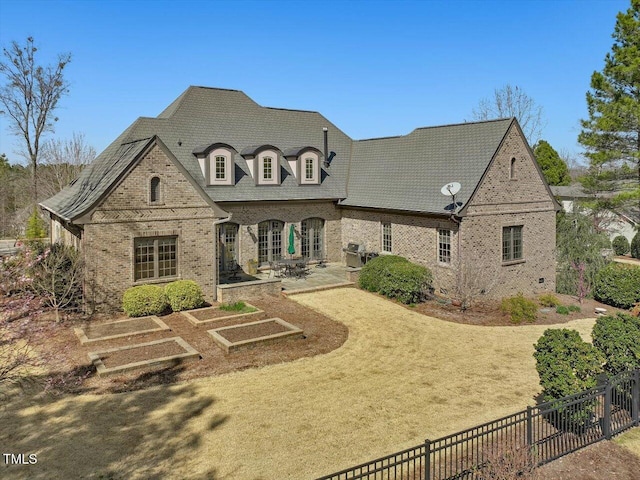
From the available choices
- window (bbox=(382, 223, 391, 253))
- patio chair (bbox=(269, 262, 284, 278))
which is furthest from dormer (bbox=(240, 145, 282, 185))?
window (bbox=(382, 223, 391, 253))

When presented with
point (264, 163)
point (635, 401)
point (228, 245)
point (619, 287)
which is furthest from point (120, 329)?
point (619, 287)

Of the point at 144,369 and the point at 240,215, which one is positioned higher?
the point at 240,215

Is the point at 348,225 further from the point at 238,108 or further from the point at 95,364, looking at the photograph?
the point at 95,364

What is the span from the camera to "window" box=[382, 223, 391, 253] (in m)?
24.5

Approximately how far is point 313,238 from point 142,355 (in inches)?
592

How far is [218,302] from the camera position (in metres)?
19.6

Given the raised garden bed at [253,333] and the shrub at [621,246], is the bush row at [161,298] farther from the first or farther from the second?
the shrub at [621,246]

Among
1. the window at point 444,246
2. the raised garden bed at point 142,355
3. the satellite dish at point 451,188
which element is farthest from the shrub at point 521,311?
the raised garden bed at point 142,355

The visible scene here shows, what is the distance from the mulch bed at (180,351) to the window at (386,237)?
7.55 metres

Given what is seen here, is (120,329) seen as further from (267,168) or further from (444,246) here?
(444,246)

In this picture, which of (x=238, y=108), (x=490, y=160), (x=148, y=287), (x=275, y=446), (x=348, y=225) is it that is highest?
(x=238, y=108)

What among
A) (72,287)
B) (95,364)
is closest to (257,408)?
(95,364)

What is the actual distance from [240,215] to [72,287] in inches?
357

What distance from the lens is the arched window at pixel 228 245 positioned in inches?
939
